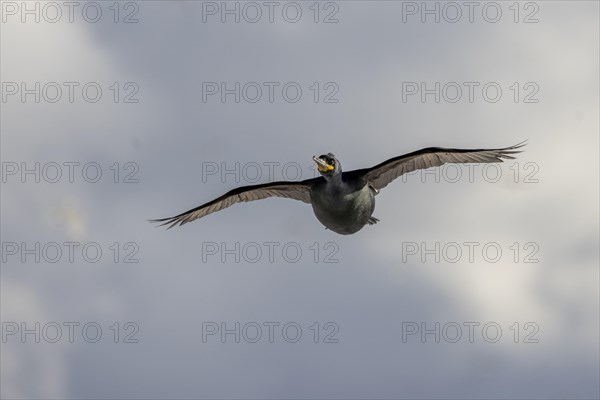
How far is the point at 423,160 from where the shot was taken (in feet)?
141

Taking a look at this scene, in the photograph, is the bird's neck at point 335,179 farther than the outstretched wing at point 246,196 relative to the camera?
No

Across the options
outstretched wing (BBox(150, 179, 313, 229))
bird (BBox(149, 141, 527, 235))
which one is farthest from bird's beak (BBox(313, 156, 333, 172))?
outstretched wing (BBox(150, 179, 313, 229))

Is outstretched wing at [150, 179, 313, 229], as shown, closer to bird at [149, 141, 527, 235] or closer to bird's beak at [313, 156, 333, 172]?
bird at [149, 141, 527, 235]

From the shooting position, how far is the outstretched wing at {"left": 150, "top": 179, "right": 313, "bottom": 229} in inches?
1758

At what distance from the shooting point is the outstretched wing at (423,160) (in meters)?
41.7

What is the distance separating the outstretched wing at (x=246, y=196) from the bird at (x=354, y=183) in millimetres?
50

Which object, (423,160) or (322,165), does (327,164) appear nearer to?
(322,165)

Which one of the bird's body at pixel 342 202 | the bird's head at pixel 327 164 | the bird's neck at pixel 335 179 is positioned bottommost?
the bird's body at pixel 342 202

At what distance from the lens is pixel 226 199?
151 feet

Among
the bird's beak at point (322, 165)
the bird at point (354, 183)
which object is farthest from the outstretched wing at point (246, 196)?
the bird's beak at point (322, 165)

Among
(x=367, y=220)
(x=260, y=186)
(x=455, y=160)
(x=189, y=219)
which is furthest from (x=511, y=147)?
(x=189, y=219)

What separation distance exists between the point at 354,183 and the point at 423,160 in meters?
2.99

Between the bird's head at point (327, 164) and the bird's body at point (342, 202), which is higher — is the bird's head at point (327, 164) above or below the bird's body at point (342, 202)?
above

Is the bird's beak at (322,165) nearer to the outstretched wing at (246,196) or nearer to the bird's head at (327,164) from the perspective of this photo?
the bird's head at (327,164)
